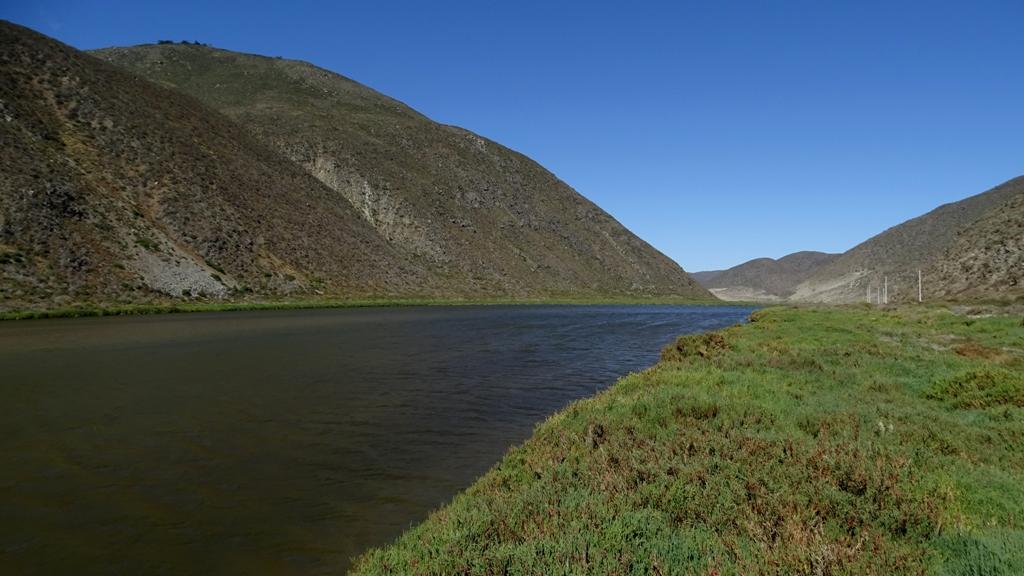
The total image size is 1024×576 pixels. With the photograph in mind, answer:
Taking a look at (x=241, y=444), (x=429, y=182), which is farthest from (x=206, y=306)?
(x=429, y=182)

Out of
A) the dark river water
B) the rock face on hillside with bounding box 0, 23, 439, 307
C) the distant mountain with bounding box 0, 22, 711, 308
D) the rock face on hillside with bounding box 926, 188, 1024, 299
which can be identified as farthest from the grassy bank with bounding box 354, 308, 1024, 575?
the rock face on hillside with bounding box 0, 23, 439, 307

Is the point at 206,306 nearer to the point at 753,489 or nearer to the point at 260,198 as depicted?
the point at 260,198

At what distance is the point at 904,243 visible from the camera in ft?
610

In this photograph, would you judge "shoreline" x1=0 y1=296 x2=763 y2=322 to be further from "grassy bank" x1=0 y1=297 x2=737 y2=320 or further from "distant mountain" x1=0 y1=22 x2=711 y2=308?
"distant mountain" x1=0 y1=22 x2=711 y2=308

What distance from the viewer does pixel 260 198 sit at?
8575cm

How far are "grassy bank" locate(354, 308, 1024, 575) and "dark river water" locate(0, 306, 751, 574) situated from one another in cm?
160

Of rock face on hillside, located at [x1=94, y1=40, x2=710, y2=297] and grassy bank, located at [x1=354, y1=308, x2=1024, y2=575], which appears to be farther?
rock face on hillside, located at [x1=94, y1=40, x2=710, y2=297]

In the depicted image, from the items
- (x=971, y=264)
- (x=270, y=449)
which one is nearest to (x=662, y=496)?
(x=270, y=449)

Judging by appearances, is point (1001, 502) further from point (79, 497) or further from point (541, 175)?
point (541, 175)

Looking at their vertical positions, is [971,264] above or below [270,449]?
above

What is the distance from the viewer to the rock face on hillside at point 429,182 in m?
118

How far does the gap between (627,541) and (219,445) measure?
965cm

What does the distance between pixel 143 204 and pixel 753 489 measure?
3046 inches

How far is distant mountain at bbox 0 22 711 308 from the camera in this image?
55.8 meters
